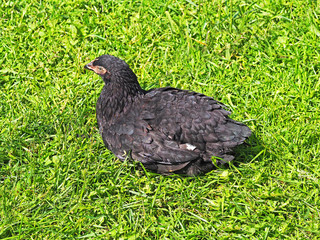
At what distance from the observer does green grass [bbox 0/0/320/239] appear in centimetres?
402

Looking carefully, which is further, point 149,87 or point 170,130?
point 149,87

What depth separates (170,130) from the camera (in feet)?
14.0

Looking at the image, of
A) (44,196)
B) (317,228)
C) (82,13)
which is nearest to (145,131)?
(44,196)

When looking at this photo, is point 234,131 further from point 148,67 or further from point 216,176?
point 148,67

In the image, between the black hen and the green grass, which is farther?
the black hen

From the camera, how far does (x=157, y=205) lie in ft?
13.6

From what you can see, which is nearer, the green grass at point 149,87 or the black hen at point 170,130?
the green grass at point 149,87

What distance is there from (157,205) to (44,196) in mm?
1093

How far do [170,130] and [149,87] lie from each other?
3.84 feet

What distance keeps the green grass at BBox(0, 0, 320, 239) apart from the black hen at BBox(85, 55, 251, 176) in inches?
7.6

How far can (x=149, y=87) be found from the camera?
5293 millimetres

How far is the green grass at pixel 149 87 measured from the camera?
4.02 metres

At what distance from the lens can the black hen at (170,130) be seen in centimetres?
424

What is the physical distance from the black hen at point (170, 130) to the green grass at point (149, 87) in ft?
0.63
